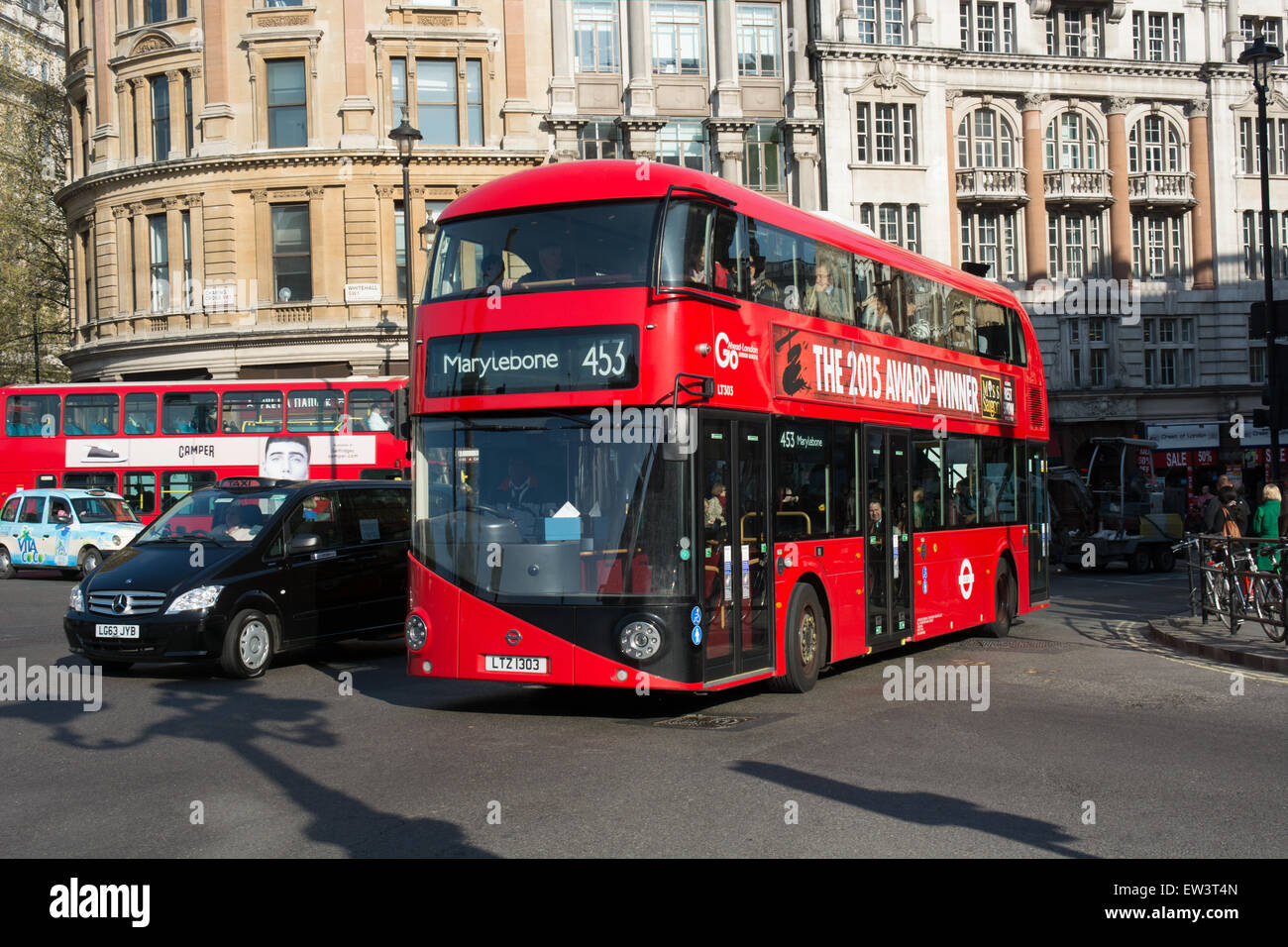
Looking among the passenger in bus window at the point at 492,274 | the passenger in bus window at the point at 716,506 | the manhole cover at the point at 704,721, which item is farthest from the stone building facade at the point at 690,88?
the manhole cover at the point at 704,721

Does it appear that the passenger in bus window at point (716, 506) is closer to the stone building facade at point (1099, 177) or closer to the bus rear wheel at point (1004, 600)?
the bus rear wheel at point (1004, 600)

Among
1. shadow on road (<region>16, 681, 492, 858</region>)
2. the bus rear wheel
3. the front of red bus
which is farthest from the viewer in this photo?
the bus rear wheel

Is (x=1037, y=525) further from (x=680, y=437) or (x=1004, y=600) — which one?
(x=680, y=437)

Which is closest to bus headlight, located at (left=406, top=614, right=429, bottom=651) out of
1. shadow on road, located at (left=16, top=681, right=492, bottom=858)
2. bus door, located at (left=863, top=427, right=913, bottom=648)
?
shadow on road, located at (left=16, top=681, right=492, bottom=858)

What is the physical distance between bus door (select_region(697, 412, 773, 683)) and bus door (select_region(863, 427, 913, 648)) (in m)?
2.40

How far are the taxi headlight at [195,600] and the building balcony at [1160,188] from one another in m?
43.7

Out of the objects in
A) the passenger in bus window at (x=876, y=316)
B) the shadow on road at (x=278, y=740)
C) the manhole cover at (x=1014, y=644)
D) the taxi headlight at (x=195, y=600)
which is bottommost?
the manhole cover at (x=1014, y=644)

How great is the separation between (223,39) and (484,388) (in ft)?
109

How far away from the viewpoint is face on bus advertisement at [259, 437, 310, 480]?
3023 cm

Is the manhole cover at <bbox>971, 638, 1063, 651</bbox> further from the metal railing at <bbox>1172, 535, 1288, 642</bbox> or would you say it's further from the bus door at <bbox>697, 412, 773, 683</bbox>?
the bus door at <bbox>697, 412, 773, 683</bbox>

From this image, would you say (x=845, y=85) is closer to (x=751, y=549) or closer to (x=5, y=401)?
(x=5, y=401)

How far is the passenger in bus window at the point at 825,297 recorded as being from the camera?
484 inches

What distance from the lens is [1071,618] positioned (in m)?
19.7

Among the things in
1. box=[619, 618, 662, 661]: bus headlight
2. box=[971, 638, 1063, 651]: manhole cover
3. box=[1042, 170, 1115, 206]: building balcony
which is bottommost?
box=[971, 638, 1063, 651]: manhole cover
